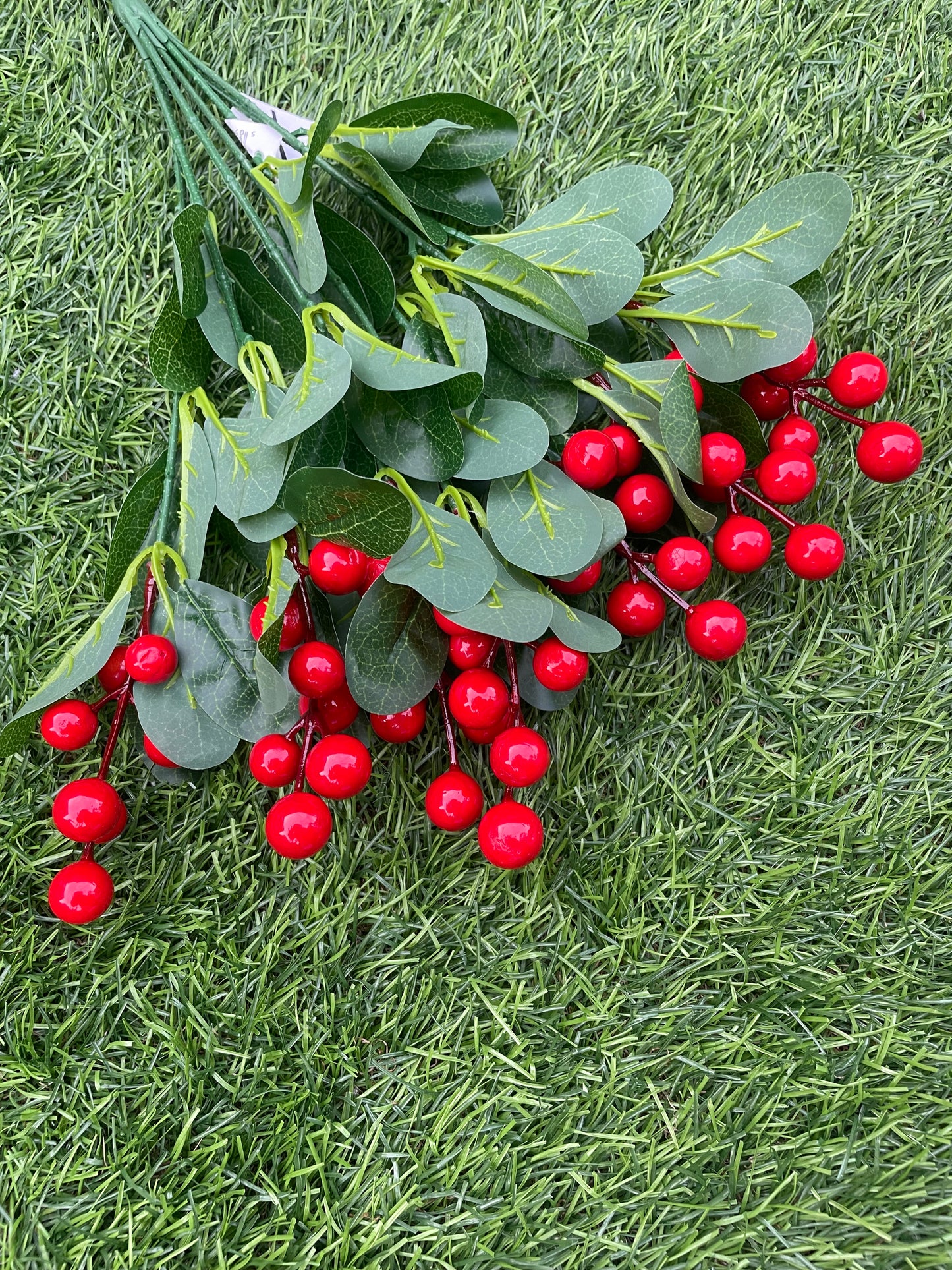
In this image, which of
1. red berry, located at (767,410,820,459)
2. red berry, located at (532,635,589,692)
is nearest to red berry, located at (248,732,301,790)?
red berry, located at (532,635,589,692)

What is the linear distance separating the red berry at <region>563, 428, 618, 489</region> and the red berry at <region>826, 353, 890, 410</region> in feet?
0.86

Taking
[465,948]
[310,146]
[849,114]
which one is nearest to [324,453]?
[310,146]

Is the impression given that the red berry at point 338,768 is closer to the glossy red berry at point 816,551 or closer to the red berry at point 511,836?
the red berry at point 511,836

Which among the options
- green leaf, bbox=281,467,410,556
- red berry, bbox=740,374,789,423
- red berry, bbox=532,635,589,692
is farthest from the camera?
red berry, bbox=740,374,789,423

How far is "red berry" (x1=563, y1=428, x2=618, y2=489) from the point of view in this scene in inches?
32.8

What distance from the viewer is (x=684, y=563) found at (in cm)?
84

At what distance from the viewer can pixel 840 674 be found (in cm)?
99

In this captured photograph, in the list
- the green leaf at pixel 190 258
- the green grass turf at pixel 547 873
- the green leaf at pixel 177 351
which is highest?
the green leaf at pixel 190 258

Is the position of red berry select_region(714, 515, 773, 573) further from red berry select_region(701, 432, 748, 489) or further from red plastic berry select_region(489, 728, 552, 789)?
red plastic berry select_region(489, 728, 552, 789)

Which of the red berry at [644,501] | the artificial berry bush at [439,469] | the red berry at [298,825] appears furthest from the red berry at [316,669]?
the red berry at [644,501]

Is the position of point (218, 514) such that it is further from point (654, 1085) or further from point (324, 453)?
point (654, 1085)

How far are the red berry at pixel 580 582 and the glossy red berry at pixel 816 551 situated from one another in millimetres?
204

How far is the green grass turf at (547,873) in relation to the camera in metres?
0.87

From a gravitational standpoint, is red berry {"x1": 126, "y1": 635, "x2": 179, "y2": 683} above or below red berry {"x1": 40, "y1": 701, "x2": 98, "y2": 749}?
above
